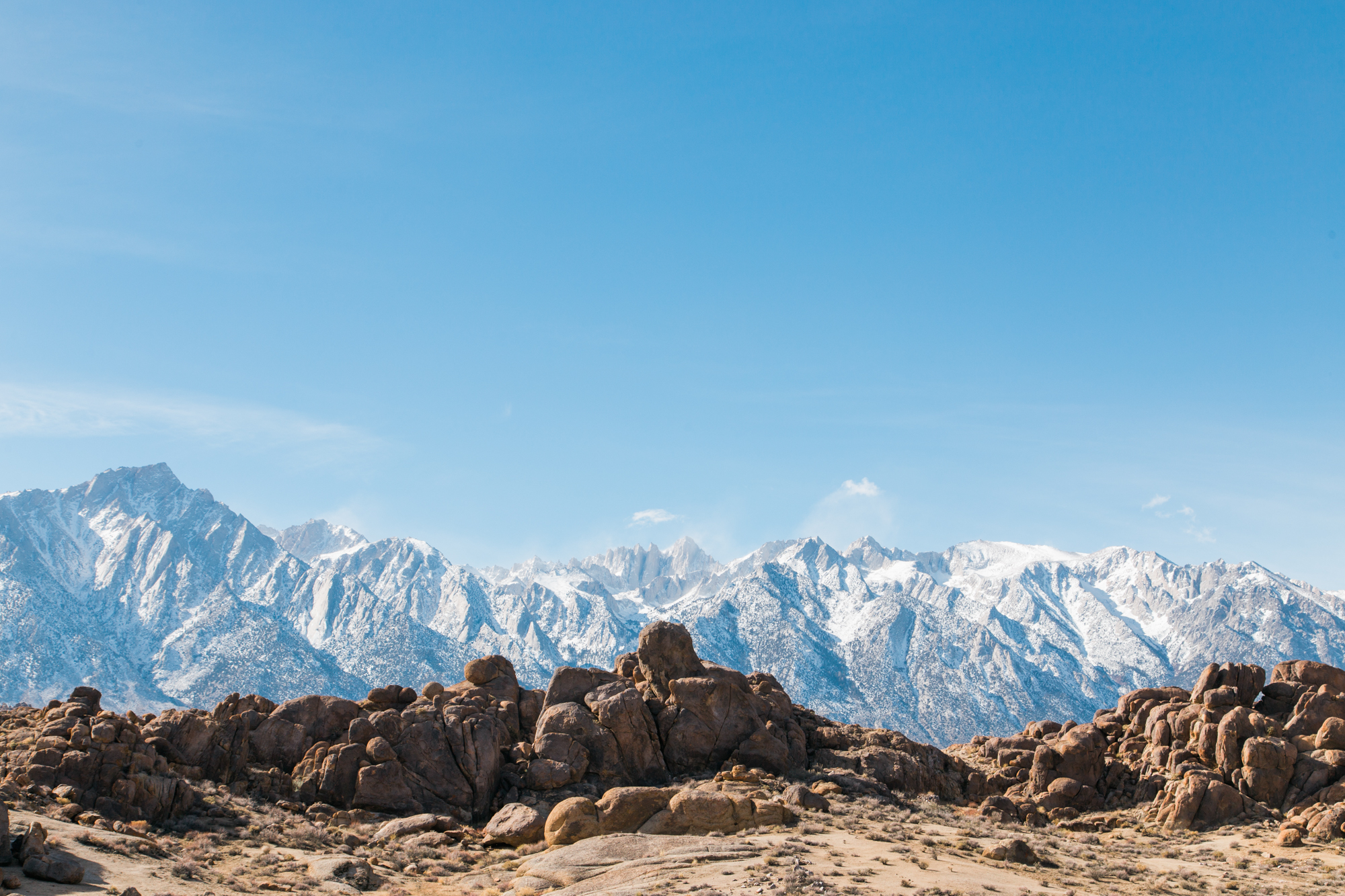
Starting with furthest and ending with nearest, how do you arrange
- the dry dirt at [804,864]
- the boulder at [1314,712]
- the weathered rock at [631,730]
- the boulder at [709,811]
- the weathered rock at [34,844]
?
the boulder at [1314,712], the weathered rock at [631,730], the boulder at [709,811], the dry dirt at [804,864], the weathered rock at [34,844]

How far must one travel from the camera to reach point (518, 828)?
172 feet

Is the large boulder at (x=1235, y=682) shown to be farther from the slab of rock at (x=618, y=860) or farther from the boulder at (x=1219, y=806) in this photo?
the slab of rock at (x=618, y=860)

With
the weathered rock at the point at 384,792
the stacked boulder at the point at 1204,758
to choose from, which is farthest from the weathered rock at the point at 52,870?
the stacked boulder at the point at 1204,758

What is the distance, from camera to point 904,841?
51.5 m

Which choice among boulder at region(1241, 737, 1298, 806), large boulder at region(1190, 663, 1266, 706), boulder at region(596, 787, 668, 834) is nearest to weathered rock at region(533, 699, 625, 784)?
boulder at region(596, 787, 668, 834)

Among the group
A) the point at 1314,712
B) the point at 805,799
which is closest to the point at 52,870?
the point at 805,799

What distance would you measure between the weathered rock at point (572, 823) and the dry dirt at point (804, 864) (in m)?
1.69

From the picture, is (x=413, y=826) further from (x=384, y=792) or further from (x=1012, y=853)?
(x=1012, y=853)

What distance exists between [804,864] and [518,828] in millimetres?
17131

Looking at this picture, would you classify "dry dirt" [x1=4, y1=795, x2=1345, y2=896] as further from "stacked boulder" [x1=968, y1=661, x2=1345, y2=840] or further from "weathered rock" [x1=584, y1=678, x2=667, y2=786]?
"weathered rock" [x1=584, y1=678, x2=667, y2=786]

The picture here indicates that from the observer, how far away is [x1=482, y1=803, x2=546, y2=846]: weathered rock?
52.2 metres

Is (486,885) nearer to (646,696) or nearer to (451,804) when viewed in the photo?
(451,804)

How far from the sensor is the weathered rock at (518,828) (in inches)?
2053

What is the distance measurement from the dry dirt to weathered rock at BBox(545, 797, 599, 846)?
1690mm
